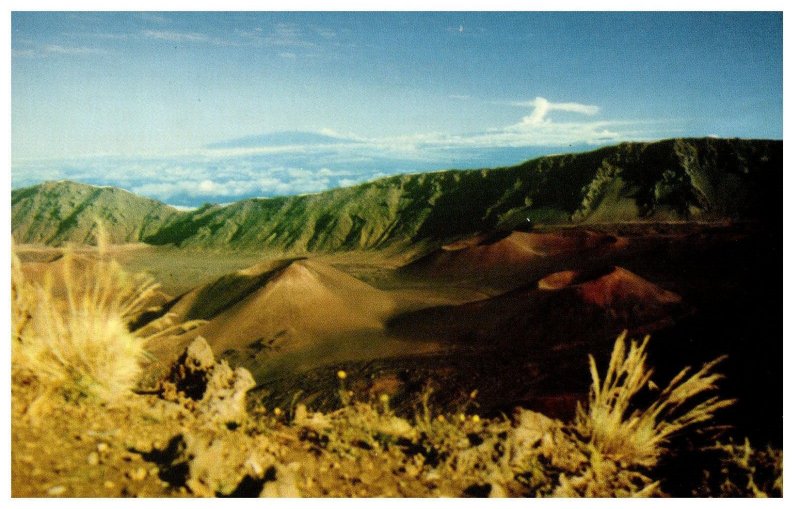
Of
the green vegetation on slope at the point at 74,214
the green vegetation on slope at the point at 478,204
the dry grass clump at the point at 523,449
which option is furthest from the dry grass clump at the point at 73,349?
the green vegetation on slope at the point at 478,204

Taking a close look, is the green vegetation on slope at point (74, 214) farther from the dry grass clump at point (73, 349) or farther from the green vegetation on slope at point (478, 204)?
the dry grass clump at point (73, 349)

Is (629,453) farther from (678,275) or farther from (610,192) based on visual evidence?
(610,192)

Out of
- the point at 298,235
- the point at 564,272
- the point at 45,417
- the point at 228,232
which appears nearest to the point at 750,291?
the point at 564,272

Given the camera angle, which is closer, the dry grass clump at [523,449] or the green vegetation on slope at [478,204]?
the dry grass clump at [523,449]

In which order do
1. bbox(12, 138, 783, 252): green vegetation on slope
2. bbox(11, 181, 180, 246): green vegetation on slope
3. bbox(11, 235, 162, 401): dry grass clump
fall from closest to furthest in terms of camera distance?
bbox(11, 235, 162, 401): dry grass clump < bbox(11, 181, 180, 246): green vegetation on slope < bbox(12, 138, 783, 252): green vegetation on slope

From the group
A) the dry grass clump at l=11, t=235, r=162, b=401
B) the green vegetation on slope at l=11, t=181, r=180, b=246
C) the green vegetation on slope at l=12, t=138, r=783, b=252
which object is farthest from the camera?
the green vegetation on slope at l=12, t=138, r=783, b=252

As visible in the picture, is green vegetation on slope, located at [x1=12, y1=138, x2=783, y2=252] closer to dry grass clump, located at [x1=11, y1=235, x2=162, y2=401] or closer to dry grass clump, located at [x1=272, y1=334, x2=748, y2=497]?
dry grass clump, located at [x1=11, y1=235, x2=162, y2=401]

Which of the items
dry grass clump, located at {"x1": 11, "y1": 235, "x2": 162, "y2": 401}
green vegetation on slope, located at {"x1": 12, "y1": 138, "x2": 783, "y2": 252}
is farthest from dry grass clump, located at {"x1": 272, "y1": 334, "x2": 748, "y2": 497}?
green vegetation on slope, located at {"x1": 12, "y1": 138, "x2": 783, "y2": 252}

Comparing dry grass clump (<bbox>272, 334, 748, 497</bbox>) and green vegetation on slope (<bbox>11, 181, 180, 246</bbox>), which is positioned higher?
green vegetation on slope (<bbox>11, 181, 180, 246</bbox>)
